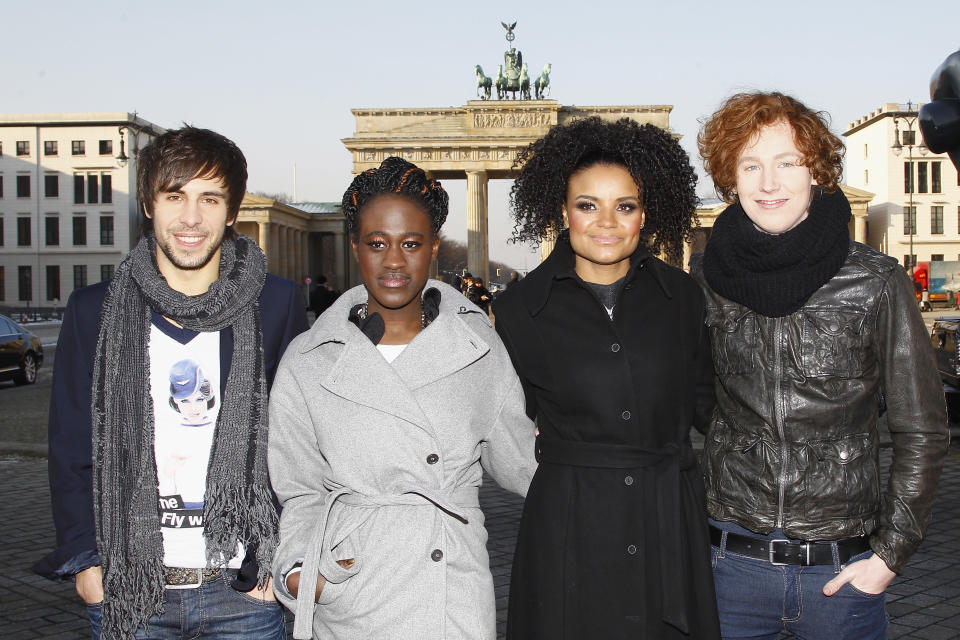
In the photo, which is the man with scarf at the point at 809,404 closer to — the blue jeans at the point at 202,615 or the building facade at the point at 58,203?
the blue jeans at the point at 202,615

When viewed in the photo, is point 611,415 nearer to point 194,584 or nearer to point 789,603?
point 789,603

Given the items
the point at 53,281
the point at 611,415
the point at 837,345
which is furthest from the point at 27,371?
the point at 53,281

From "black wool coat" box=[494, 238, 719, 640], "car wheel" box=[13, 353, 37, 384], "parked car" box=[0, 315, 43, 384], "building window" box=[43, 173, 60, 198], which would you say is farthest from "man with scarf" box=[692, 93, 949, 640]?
"building window" box=[43, 173, 60, 198]

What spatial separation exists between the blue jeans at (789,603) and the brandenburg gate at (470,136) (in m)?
51.8

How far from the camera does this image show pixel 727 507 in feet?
9.95

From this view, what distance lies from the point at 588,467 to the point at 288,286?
1.28 meters

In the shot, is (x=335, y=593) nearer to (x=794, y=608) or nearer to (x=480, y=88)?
(x=794, y=608)

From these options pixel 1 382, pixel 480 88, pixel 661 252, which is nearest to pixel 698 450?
pixel 661 252

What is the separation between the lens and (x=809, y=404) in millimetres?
2906

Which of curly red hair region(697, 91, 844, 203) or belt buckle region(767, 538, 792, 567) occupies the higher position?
curly red hair region(697, 91, 844, 203)

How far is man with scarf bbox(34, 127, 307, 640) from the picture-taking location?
2984 mm

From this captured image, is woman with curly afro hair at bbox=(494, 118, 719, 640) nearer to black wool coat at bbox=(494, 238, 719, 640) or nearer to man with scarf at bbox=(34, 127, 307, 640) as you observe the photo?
black wool coat at bbox=(494, 238, 719, 640)

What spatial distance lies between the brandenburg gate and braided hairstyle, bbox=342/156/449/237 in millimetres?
51632

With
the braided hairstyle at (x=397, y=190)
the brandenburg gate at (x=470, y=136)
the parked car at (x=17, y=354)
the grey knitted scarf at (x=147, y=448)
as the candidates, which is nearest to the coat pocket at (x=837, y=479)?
the braided hairstyle at (x=397, y=190)
